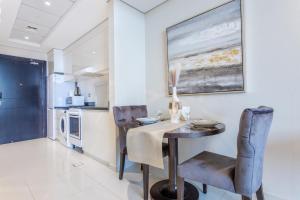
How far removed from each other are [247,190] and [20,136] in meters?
4.97

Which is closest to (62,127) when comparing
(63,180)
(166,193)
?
(63,180)

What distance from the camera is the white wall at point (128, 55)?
227cm

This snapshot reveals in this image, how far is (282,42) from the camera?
56.6 inches

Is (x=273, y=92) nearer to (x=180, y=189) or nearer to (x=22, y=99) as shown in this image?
(x=180, y=189)

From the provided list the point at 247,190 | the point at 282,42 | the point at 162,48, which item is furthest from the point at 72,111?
the point at 282,42

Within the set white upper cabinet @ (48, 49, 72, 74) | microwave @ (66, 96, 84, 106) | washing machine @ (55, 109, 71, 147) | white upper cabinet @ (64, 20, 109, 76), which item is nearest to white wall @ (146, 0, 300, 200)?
white upper cabinet @ (64, 20, 109, 76)

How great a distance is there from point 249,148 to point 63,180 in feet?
6.89

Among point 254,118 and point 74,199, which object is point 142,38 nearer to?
point 254,118

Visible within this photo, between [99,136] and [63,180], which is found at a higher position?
[99,136]

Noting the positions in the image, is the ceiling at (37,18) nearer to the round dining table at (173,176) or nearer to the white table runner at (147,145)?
the white table runner at (147,145)

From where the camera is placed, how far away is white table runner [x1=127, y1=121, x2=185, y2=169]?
1.29 metres

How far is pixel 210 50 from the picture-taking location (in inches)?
72.3

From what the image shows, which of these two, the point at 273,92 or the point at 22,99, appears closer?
the point at 273,92

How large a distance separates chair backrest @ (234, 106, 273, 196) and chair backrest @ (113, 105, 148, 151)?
1.20 metres
